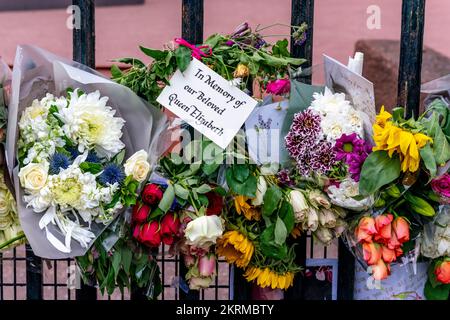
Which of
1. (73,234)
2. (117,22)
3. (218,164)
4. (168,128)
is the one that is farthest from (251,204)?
(117,22)

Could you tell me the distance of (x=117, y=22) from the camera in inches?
122

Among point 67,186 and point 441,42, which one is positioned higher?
point 441,42

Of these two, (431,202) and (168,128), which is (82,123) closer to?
(168,128)

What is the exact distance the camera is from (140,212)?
1298mm

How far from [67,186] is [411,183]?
0.65 metres

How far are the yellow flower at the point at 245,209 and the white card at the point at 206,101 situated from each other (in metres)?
0.12

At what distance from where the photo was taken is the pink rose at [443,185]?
1270mm

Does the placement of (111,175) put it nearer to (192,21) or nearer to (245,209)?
(245,209)

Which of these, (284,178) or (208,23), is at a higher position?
(208,23)

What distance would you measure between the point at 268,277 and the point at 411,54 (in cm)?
57

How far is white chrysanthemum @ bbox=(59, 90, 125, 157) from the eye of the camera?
1.26 m

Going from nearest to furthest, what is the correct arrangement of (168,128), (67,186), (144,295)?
(67,186) < (168,128) < (144,295)

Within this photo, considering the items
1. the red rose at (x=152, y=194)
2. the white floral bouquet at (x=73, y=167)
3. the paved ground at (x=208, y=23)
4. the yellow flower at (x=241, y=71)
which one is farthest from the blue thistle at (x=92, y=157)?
the paved ground at (x=208, y=23)

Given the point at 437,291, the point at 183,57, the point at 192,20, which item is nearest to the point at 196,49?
the point at 183,57
